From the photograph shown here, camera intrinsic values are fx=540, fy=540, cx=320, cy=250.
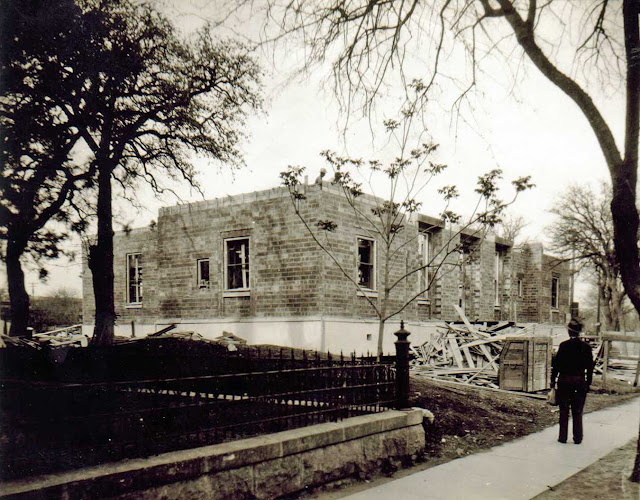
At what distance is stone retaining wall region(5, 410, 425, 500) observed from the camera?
12.3ft

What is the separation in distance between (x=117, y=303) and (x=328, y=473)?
1800 centimetres

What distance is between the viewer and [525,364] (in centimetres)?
1248

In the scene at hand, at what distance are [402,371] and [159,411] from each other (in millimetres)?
3582

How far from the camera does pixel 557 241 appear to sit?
3919 cm

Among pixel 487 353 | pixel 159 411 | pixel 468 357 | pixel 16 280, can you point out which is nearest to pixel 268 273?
pixel 468 357

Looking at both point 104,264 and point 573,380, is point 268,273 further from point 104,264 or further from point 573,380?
point 573,380

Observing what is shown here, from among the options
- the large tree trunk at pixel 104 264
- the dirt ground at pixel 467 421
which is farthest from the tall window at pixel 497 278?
the large tree trunk at pixel 104 264

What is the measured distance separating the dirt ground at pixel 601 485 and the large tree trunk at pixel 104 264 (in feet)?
25.7

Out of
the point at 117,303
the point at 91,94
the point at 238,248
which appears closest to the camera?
the point at 91,94

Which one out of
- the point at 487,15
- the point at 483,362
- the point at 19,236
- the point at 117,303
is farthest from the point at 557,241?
the point at 19,236

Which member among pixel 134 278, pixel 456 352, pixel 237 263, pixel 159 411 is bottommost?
pixel 456 352

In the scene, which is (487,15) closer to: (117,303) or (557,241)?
(117,303)

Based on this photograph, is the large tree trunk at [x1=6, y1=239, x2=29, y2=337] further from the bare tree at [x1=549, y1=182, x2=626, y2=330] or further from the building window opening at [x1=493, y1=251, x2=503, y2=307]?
the bare tree at [x1=549, y1=182, x2=626, y2=330]

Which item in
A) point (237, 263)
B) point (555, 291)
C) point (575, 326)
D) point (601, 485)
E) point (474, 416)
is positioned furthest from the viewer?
point (555, 291)
